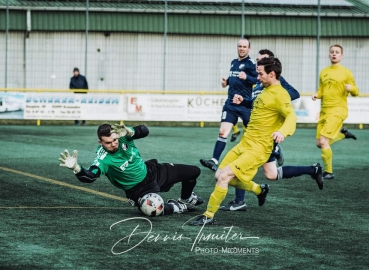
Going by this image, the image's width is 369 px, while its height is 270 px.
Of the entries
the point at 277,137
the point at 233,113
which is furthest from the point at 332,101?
the point at 277,137

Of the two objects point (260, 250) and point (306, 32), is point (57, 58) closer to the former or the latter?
point (306, 32)

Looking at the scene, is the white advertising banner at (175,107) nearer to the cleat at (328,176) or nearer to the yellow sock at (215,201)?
the cleat at (328,176)

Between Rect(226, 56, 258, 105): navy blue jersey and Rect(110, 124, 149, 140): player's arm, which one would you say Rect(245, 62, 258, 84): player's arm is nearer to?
Rect(226, 56, 258, 105): navy blue jersey

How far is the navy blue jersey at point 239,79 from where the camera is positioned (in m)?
13.6

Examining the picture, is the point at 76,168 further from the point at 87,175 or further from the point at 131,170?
the point at 131,170

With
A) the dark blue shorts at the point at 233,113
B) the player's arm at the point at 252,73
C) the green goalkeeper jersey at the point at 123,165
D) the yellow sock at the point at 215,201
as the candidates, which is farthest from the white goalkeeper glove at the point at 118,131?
the dark blue shorts at the point at 233,113

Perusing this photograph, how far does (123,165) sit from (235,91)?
5.48 metres

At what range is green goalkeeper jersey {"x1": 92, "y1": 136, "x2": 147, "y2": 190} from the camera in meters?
Result: 8.89

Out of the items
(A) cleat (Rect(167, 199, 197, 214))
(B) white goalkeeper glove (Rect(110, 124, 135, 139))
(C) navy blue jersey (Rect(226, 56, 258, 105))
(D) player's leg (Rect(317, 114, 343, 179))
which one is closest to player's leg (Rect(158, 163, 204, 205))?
(A) cleat (Rect(167, 199, 197, 214))

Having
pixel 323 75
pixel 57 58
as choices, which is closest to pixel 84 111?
pixel 57 58

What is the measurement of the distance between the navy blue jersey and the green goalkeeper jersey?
14.8 ft

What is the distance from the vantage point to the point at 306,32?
1181 inches

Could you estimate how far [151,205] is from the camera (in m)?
8.97

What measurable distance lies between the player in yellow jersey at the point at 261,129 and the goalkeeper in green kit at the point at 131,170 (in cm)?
69
